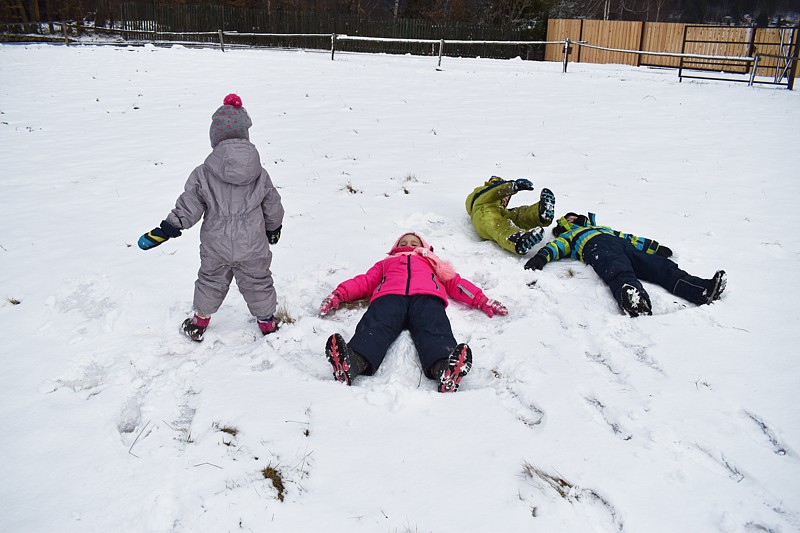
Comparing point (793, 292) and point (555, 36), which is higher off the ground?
point (555, 36)

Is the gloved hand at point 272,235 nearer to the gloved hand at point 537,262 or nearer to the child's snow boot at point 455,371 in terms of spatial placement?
the child's snow boot at point 455,371

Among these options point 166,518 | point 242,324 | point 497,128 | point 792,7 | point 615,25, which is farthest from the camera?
point 792,7

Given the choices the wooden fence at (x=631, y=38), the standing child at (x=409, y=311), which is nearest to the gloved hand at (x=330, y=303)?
the standing child at (x=409, y=311)

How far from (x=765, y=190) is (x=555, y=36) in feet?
76.7

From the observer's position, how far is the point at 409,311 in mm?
3842

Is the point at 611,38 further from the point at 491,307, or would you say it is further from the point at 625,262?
the point at 491,307

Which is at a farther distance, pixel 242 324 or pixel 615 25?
pixel 615 25

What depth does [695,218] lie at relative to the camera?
596 cm

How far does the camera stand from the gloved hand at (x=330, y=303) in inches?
160

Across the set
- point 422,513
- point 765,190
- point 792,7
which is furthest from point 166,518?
point 792,7

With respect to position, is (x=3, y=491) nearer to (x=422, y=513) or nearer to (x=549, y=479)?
(x=422, y=513)

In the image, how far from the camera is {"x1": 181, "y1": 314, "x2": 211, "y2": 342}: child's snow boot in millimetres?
3730

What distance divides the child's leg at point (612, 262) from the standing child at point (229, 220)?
9.60ft

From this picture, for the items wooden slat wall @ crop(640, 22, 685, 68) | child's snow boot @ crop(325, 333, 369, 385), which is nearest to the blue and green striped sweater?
child's snow boot @ crop(325, 333, 369, 385)
